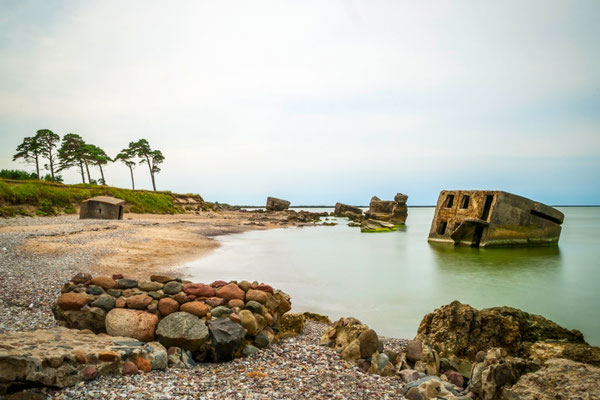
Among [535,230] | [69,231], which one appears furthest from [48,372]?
[535,230]

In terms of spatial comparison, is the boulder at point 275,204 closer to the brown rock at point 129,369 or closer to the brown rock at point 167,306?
the brown rock at point 167,306

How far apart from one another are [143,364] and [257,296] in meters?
2.65

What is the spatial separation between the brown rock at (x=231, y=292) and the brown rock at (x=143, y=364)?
220 cm

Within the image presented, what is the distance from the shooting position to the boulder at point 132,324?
5.55 m

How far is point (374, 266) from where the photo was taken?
21203 millimetres

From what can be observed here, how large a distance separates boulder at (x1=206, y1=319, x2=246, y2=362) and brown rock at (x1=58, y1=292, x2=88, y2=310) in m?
2.35

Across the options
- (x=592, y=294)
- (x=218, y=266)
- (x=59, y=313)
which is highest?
(x=59, y=313)

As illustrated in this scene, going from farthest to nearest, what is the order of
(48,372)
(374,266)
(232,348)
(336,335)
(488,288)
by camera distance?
1. (374,266)
2. (488,288)
3. (336,335)
4. (232,348)
5. (48,372)

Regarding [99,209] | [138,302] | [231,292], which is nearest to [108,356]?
[138,302]

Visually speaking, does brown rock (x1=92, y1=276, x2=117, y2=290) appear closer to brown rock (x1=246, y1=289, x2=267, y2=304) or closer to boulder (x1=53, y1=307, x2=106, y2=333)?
boulder (x1=53, y1=307, x2=106, y2=333)

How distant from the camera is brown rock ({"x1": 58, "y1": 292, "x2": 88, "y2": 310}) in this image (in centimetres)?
598

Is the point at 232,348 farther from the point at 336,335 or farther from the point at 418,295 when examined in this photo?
the point at 418,295

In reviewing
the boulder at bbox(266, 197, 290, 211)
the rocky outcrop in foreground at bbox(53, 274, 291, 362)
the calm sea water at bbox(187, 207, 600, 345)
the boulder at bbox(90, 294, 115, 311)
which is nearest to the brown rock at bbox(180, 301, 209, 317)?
the rocky outcrop in foreground at bbox(53, 274, 291, 362)

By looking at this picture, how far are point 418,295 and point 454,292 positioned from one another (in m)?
1.88
